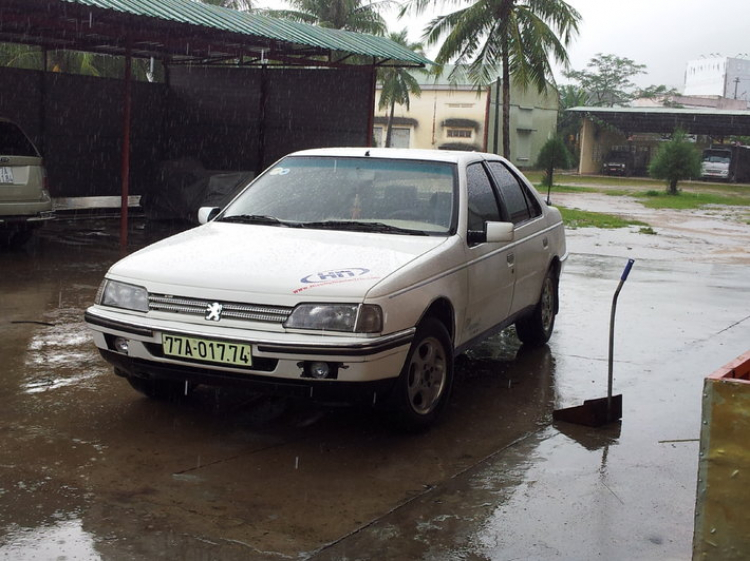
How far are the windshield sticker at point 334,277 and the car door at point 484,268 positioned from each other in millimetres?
1046

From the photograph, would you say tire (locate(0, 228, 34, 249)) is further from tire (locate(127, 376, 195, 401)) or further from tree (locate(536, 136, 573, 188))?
tree (locate(536, 136, 573, 188))

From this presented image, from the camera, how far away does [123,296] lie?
5.05 meters

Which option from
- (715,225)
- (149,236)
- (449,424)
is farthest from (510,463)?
(715,225)

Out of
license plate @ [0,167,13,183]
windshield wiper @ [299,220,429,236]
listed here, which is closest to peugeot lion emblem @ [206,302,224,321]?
windshield wiper @ [299,220,429,236]

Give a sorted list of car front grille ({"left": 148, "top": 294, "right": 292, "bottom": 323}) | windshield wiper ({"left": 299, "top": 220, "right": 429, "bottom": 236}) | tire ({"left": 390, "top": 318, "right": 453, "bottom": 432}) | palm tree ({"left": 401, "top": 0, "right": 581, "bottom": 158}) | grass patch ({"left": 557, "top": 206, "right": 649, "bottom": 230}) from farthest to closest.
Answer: palm tree ({"left": 401, "top": 0, "right": 581, "bottom": 158}) → grass patch ({"left": 557, "top": 206, "right": 649, "bottom": 230}) → windshield wiper ({"left": 299, "top": 220, "right": 429, "bottom": 236}) → tire ({"left": 390, "top": 318, "right": 453, "bottom": 432}) → car front grille ({"left": 148, "top": 294, "right": 292, "bottom": 323})

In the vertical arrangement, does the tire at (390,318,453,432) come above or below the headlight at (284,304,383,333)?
below

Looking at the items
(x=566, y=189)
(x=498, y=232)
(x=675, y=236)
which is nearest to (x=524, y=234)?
(x=498, y=232)

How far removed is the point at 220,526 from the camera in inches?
154

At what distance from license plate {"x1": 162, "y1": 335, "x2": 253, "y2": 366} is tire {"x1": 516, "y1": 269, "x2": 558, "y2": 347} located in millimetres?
3191

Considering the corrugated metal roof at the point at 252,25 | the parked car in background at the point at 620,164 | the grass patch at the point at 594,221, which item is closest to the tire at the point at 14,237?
the corrugated metal roof at the point at 252,25

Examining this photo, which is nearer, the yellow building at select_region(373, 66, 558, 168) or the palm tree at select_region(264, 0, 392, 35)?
the palm tree at select_region(264, 0, 392, 35)

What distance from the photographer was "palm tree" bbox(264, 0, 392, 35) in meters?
37.6

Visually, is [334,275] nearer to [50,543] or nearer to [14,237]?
[50,543]

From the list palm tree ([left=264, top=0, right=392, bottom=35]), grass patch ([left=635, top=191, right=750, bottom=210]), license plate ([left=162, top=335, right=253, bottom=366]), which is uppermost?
palm tree ([left=264, top=0, right=392, bottom=35])
